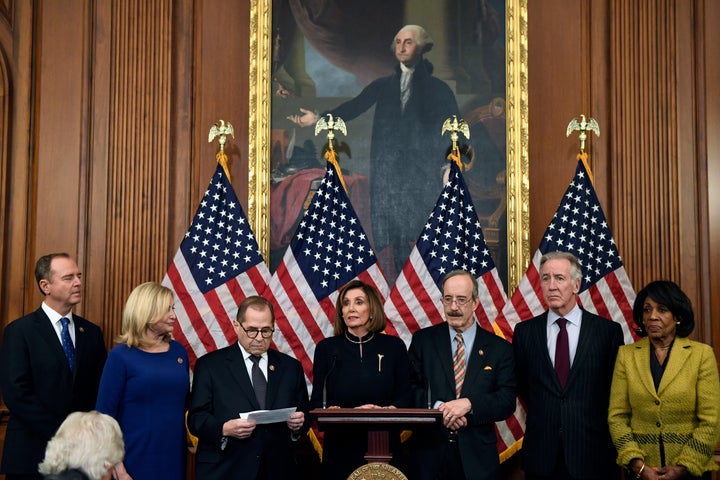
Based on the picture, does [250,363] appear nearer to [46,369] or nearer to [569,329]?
[46,369]

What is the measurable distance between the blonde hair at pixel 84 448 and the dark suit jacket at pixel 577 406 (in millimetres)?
2534

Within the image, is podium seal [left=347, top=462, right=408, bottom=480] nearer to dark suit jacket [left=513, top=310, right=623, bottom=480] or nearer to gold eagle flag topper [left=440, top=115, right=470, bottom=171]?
dark suit jacket [left=513, top=310, right=623, bottom=480]

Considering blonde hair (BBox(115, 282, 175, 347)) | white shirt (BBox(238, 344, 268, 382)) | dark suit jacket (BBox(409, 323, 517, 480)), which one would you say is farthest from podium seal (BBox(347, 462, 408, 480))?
blonde hair (BBox(115, 282, 175, 347))

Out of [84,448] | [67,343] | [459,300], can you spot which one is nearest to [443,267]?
[459,300]

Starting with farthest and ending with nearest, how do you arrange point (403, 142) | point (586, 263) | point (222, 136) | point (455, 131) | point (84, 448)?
point (403, 142) < point (222, 136) < point (455, 131) < point (586, 263) < point (84, 448)

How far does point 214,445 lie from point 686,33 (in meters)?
4.54

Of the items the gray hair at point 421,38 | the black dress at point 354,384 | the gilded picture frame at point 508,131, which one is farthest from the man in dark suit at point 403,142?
the black dress at point 354,384

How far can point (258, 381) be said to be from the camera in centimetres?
538

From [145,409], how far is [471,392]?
1851 millimetres

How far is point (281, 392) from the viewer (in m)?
5.37

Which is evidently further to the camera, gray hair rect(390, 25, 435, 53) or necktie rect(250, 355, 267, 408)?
gray hair rect(390, 25, 435, 53)

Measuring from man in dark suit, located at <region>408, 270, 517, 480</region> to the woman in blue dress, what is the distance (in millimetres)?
1366

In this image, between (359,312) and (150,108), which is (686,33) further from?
(150,108)

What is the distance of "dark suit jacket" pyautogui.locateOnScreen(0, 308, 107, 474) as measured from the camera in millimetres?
5453
